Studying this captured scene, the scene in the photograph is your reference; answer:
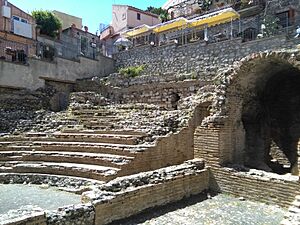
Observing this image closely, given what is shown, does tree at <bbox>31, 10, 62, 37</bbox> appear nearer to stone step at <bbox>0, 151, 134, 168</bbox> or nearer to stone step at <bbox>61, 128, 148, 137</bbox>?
stone step at <bbox>61, 128, 148, 137</bbox>

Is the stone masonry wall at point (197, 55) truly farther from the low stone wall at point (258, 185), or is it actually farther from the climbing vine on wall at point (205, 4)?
the climbing vine on wall at point (205, 4)

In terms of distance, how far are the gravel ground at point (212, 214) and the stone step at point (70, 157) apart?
2.92 meters

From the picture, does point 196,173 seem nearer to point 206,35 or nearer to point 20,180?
point 20,180

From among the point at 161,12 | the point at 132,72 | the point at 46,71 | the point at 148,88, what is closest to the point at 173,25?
the point at 132,72

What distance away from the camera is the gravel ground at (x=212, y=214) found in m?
6.43

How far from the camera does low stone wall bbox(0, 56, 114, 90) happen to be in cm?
1867

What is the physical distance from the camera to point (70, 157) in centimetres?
1096

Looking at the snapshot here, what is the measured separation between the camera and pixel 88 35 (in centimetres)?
3272

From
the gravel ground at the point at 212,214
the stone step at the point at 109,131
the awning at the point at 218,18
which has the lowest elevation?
the gravel ground at the point at 212,214

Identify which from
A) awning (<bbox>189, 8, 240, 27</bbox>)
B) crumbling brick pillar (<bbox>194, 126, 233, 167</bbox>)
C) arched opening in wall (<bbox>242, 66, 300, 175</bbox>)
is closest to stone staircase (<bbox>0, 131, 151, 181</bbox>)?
crumbling brick pillar (<bbox>194, 126, 233, 167</bbox>)

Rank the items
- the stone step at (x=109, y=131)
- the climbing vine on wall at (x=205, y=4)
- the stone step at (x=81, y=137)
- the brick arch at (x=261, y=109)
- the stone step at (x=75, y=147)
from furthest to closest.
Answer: the climbing vine on wall at (x=205, y=4)
the stone step at (x=109, y=131)
the stone step at (x=81, y=137)
the stone step at (x=75, y=147)
the brick arch at (x=261, y=109)

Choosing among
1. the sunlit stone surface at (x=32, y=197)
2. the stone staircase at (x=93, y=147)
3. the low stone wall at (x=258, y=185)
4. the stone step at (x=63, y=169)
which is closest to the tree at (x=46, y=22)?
the stone staircase at (x=93, y=147)

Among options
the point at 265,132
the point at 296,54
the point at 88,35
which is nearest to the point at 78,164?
the point at 265,132

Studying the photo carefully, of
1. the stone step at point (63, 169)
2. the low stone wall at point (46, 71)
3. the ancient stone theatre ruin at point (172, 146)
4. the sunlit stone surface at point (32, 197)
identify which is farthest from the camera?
the low stone wall at point (46, 71)
